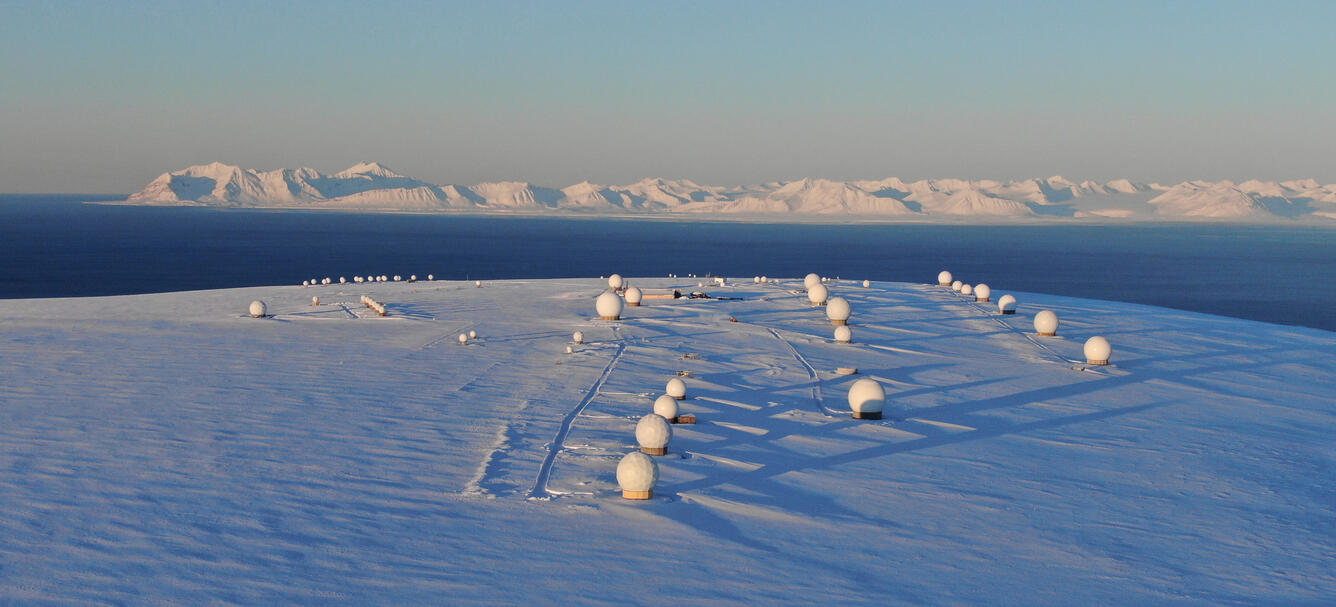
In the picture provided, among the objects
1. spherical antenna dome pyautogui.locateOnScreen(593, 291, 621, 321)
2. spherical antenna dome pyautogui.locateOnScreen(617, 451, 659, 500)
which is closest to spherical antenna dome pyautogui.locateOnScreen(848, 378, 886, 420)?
spherical antenna dome pyautogui.locateOnScreen(617, 451, 659, 500)

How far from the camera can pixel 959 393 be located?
4084 centimetres

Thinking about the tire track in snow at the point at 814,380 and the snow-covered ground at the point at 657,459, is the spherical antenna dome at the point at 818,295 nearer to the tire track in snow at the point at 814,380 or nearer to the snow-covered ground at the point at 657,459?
the snow-covered ground at the point at 657,459

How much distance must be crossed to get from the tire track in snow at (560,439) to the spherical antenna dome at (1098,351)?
2119 cm

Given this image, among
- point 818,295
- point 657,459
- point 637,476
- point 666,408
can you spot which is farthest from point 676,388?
point 818,295

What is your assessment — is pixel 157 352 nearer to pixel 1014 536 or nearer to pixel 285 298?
pixel 285 298

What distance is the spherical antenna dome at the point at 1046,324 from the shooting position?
55938mm

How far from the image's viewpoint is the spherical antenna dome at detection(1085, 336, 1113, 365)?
47.9 meters

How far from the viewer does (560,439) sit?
30.7 metres

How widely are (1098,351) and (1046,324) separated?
8083 millimetres

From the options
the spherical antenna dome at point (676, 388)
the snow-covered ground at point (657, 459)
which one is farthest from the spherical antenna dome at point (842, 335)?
the spherical antenna dome at point (676, 388)

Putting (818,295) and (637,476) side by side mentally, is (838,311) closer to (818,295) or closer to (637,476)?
A: (818,295)

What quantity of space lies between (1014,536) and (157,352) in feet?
117

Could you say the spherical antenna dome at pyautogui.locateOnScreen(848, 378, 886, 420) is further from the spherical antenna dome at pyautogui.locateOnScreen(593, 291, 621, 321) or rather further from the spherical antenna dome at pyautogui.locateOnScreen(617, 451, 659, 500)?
the spherical antenna dome at pyautogui.locateOnScreen(593, 291, 621, 321)

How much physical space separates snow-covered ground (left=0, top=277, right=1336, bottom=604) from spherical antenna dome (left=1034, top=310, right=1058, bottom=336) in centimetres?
232
